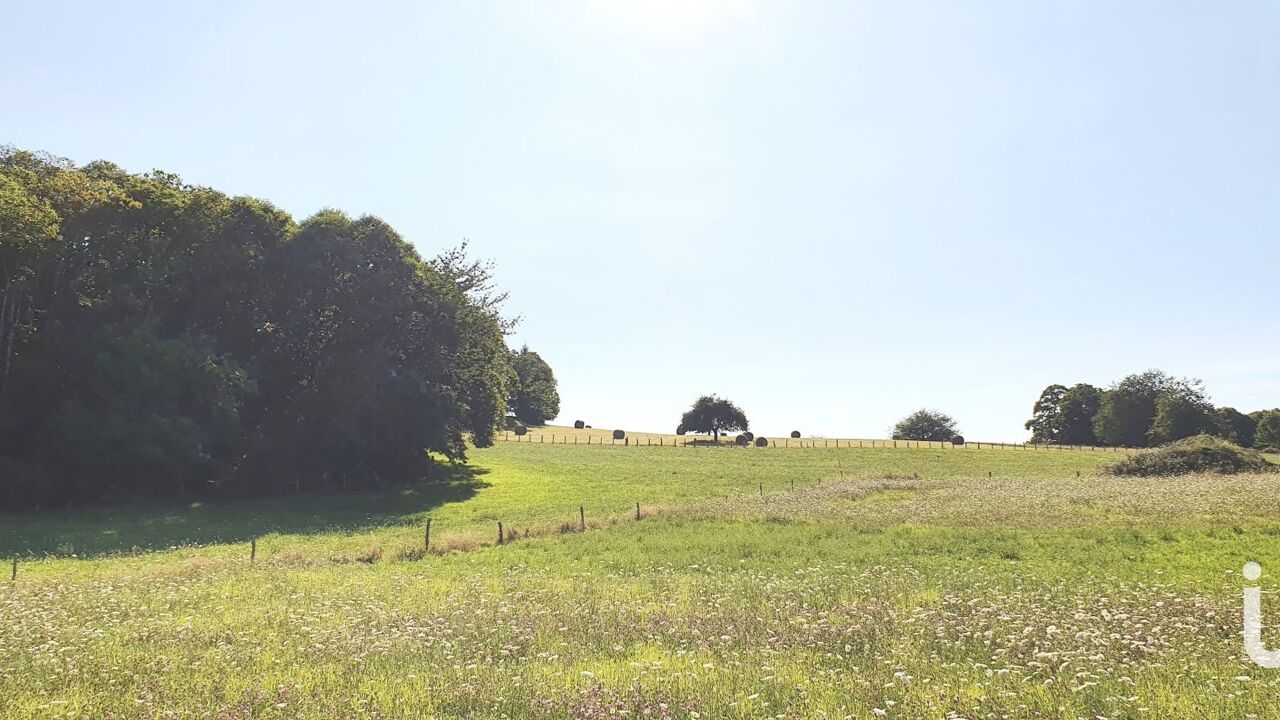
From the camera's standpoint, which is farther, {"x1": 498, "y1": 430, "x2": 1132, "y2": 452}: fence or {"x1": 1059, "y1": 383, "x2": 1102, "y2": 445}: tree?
{"x1": 1059, "y1": 383, "x2": 1102, "y2": 445}: tree

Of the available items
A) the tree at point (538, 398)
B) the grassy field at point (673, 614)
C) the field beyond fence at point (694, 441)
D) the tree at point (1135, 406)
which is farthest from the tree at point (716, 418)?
the grassy field at point (673, 614)

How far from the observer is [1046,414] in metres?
145

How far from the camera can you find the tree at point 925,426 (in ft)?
506

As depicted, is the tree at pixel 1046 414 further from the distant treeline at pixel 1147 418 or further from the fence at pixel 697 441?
the fence at pixel 697 441

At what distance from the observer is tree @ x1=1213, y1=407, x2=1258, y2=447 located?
116125 millimetres

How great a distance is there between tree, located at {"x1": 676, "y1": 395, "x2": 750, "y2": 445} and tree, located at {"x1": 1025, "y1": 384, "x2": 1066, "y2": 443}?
66.6 m

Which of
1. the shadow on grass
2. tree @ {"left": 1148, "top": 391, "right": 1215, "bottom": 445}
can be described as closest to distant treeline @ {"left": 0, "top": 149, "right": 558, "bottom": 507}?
the shadow on grass

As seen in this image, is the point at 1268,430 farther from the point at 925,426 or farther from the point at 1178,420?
the point at 925,426

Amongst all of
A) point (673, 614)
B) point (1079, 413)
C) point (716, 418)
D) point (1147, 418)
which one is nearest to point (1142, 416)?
point (1147, 418)

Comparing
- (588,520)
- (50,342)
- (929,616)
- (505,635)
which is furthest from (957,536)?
(50,342)

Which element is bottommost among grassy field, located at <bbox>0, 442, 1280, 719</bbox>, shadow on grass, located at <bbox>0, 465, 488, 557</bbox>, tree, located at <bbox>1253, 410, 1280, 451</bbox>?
shadow on grass, located at <bbox>0, 465, 488, 557</bbox>

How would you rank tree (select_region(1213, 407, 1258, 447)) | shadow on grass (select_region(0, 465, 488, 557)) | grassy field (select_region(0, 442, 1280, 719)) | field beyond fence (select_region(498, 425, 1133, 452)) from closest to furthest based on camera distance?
1. grassy field (select_region(0, 442, 1280, 719))
2. shadow on grass (select_region(0, 465, 488, 557))
3. field beyond fence (select_region(498, 425, 1133, 452))
4. tree (select_region(1213, 407, 1258, 447))

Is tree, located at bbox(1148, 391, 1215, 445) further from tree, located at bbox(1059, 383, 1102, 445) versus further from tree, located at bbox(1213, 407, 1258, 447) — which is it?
tree, located at bbox(1059, 383, 1102, 445)

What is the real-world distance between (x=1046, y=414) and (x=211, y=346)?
152m
